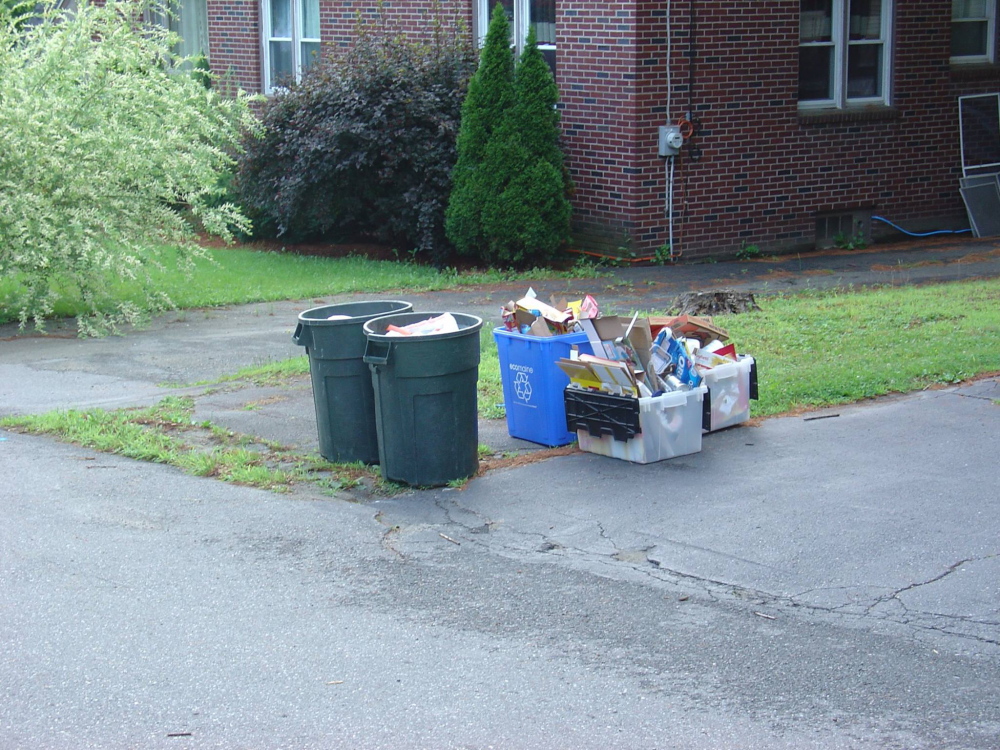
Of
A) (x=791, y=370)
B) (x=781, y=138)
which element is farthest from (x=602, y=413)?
(x=781, y=138)

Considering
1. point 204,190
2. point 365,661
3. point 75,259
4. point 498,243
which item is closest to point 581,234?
point 498,243

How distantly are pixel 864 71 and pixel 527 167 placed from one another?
521 cm

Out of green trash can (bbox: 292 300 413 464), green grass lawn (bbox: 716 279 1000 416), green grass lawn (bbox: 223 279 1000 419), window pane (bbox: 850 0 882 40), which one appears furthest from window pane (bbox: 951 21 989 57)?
green trash can (bbox: 292 300 413 464)

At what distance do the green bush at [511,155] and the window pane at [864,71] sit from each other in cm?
432

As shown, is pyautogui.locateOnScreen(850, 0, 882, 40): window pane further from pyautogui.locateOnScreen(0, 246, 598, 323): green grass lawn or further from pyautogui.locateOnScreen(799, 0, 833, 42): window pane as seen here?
pyautogui.locateOnScreen(0, 246, 598, 323): green grass lawn

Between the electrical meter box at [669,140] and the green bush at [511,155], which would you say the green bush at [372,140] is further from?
the electrical meter box at [669,140]

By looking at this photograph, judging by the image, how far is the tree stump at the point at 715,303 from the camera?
11336 mm

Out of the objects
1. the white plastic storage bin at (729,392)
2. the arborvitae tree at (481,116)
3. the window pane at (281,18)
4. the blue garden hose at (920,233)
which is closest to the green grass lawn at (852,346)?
the white plastic storage bin at (729,392)

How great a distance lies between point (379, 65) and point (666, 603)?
11714mm

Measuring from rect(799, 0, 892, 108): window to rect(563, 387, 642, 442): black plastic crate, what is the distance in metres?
9.82

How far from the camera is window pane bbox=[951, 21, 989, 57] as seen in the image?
17469mm

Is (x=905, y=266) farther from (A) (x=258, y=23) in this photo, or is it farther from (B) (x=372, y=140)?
(A) (x=258, y=23)

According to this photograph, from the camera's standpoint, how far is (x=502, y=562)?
19.9 ft

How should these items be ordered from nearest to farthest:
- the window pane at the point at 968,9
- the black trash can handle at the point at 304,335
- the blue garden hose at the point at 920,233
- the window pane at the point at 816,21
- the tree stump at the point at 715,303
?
the black trash can handle at the point at 304,335
the tree stump at the point at 715,303
the window pane at the point at 816,21
the blue garden hose at the point at 920,233
the window pane at the point at 968,9
